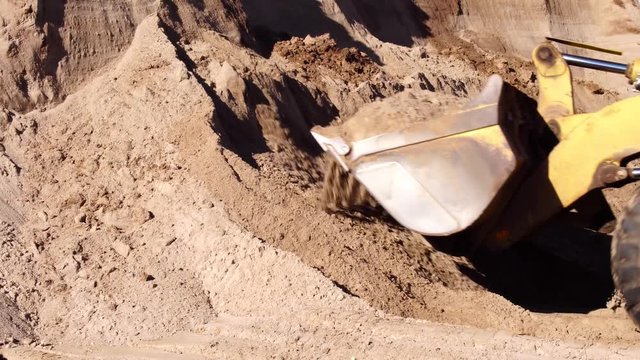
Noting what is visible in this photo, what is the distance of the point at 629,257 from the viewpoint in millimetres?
5121

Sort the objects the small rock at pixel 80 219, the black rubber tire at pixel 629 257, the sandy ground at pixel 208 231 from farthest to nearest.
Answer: the small rock at pixel 80 219
the sandy ground at pixel 208 231
the black rubber tire at pixel 629 257

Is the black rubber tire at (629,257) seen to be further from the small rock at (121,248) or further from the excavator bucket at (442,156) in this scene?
the small rock at (121,248)

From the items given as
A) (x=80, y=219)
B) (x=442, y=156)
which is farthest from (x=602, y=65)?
(x=80, y=219)

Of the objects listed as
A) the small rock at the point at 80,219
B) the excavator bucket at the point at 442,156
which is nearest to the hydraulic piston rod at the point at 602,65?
the excavator bucket at the point at 442,156

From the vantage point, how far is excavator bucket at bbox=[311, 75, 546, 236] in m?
5.41

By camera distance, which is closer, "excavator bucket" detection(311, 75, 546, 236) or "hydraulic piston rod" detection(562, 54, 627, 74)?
"excavator bucket" detection(311, 75, 546, 236)

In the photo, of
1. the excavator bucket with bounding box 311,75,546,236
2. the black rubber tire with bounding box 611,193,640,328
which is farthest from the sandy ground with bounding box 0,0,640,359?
the excavator bucket with bounding box 311,75,546,236

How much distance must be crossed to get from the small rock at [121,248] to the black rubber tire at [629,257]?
2859mm

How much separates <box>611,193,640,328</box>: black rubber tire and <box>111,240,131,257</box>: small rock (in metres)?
2.86

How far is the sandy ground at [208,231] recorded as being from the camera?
5.24 meters

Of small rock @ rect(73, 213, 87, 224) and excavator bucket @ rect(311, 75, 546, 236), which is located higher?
small rock @ rect(73, 213, 87, 224)

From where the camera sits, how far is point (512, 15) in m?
15.0

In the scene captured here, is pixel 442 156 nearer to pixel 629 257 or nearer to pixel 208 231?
pixel 629 257

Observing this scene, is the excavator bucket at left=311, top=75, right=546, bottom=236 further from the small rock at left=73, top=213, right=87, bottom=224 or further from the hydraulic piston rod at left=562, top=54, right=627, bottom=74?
the small rock at left=73, top=213, right=87, bottom=224
